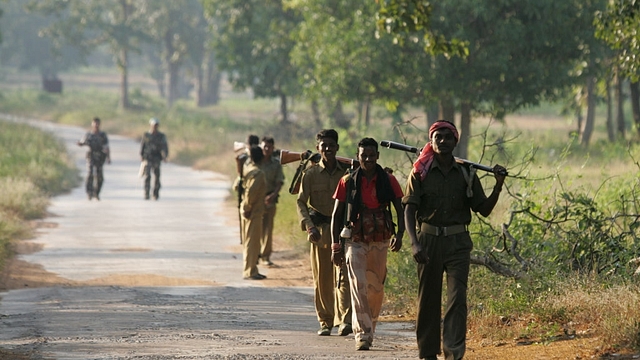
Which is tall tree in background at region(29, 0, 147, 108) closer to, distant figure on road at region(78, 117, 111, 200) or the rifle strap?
distant figure on road at region(78, 117, 111, 200)

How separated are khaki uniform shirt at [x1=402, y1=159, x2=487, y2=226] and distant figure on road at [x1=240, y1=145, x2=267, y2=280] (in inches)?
273

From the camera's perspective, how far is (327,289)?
37.2 ft

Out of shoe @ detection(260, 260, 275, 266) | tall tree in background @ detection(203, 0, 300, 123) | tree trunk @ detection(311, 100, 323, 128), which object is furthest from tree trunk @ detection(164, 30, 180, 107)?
shoe @ detection(260, 260, 275, 266)

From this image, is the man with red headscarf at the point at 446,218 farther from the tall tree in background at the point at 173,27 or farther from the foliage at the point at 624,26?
the tall tree in background at the point at 173,27

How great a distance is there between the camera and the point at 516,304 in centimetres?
1101

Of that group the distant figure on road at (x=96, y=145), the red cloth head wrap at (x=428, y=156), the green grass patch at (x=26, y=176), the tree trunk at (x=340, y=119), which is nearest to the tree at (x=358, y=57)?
the distant figure on road at (x=96, y=145)

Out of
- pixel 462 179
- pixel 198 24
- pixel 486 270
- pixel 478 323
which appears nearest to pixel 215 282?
pixel 486 270

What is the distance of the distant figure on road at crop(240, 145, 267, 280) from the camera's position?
1578 centimetres

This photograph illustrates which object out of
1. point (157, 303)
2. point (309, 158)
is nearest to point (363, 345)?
point (309, 158)

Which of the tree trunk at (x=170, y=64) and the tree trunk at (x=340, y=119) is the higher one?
the tree trunk at (x=170, y=64)

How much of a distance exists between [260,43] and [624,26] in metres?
30.7

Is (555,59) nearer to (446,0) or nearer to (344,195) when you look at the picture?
(446,0)

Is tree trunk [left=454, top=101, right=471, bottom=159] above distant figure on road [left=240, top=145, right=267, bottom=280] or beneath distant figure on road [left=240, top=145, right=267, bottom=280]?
above

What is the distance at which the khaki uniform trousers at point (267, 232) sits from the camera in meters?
17.4
